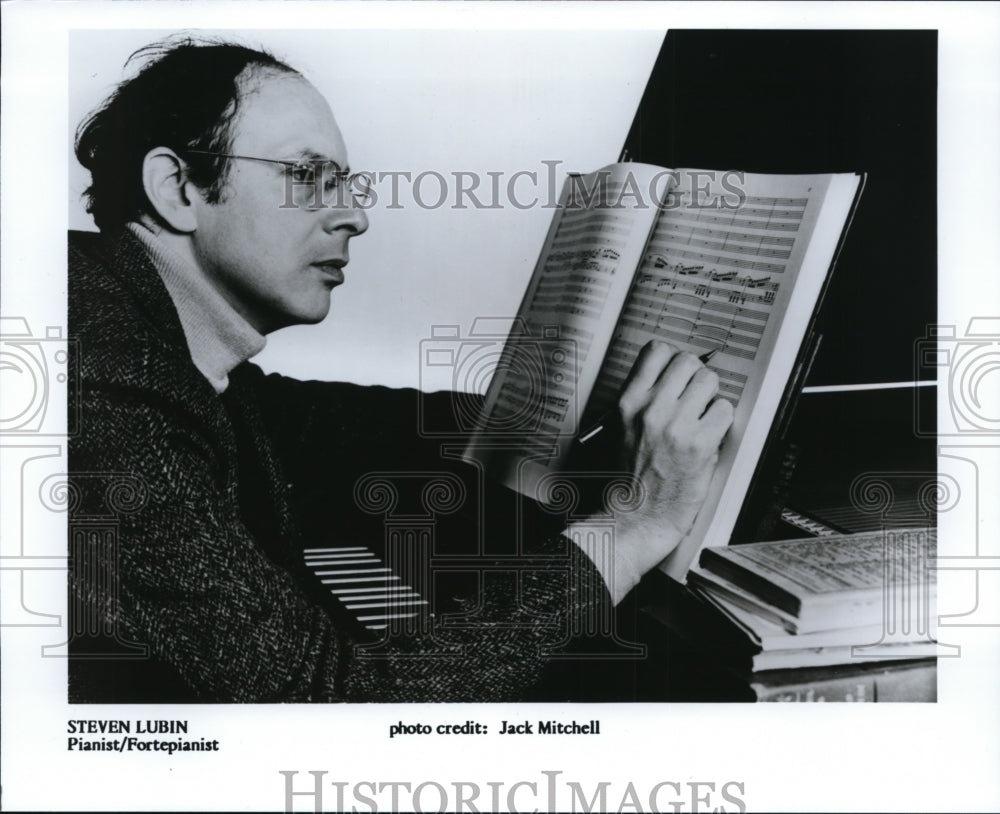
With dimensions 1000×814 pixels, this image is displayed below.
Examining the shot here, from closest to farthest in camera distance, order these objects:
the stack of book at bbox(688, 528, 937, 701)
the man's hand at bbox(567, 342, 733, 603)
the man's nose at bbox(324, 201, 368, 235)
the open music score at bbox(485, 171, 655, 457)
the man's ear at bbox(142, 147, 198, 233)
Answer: the stack of book at bbox(688, 528, 937, 701) < the man's hand at bbox(567, 342, 733, 603) < the open music score at bbox(485, 171, 655, 457) < the man's ear at bbox(142, 147, 198, 233) < the man's nose at bbox(324, 201, 368, 235)

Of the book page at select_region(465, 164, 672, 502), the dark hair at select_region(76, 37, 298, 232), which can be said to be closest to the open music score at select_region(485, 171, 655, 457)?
the book page at select_region(465, 164, 672, 502)

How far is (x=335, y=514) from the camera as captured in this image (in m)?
1.76

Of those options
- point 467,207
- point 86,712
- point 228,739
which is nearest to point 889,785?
point 228,739

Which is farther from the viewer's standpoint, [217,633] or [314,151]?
[314,151]

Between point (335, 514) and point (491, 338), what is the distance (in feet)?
1.36

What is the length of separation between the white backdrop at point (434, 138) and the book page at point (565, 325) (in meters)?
0.10

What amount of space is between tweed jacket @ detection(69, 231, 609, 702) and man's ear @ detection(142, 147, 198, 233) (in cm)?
8

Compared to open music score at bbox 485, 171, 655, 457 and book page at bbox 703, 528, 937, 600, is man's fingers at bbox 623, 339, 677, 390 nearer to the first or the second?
open music score at bbox 485, 171, 655, 457

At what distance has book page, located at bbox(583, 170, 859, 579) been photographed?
139 centimetres

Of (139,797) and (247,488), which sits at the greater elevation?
(247,488)

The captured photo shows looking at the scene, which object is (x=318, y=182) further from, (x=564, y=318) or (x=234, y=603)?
(x=234, y=603)

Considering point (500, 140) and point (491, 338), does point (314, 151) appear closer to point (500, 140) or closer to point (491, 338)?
point (500, 140)

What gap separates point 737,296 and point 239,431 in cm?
86

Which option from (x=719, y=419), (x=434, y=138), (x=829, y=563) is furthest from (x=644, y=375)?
(x=434, y=138)
